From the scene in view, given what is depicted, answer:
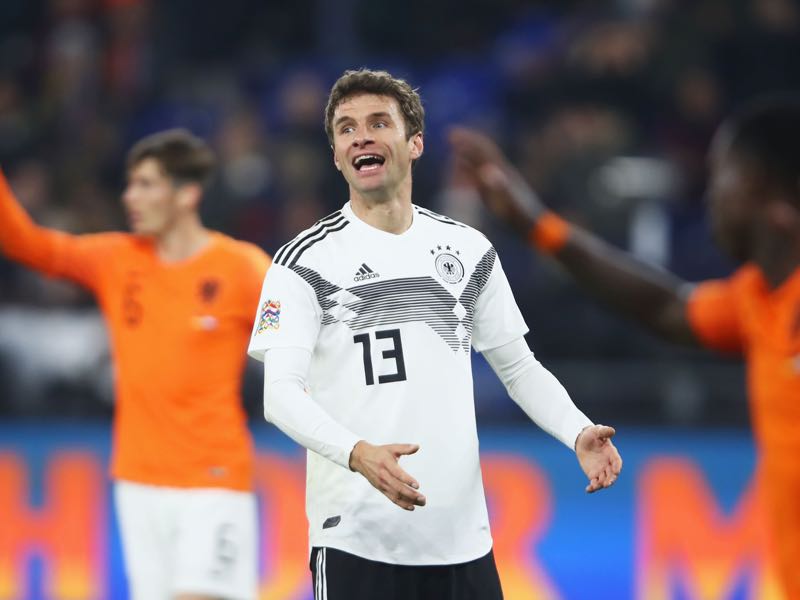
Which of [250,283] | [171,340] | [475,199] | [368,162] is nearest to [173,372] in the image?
[171,340]

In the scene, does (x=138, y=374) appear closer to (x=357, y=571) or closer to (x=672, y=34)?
(x=357, y=571)

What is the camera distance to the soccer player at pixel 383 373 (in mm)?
3775

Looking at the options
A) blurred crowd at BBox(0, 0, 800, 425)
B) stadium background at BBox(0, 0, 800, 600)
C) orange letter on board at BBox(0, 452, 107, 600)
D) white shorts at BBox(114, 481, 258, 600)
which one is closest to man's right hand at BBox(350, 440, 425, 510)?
white shorts at BBox(114, 481, 258, 600)

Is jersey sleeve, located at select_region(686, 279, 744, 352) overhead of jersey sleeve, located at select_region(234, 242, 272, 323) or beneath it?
beneath

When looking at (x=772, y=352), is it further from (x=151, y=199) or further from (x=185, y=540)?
(x=151, y=199)

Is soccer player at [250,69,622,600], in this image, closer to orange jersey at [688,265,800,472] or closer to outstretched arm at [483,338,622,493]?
outstretched arm at [483,338,622,493]

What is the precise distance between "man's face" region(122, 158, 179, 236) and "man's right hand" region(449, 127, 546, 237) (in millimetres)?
1261

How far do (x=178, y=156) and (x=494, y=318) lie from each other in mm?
2553

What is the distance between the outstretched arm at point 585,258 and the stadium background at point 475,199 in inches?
49.2

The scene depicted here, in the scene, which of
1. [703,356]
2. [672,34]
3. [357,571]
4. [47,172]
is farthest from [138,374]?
[672,34]

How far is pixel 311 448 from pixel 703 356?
5657mm

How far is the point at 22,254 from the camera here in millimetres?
6090

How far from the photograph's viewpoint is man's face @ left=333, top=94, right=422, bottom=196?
382 cm

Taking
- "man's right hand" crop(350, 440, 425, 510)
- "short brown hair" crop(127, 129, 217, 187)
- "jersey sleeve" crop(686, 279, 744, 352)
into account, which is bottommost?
"man's right hand" crop(350, 440, 425, 510)
